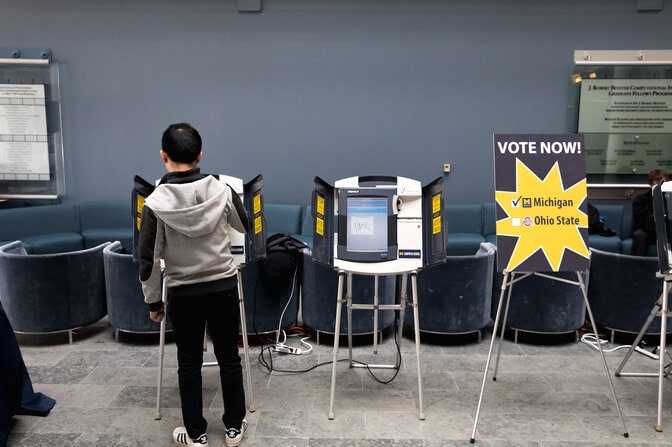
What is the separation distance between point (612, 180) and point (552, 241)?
157 inches

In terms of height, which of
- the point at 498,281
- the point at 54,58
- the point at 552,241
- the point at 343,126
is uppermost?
the point at 54,58

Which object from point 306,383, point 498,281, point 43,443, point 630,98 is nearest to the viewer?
point 43,443

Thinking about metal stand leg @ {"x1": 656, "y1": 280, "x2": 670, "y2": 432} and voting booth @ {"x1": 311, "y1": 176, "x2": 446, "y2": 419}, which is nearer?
metal stand leg @ {"x1": 656, "y1": 280, "x2": 670, "y2": 432}

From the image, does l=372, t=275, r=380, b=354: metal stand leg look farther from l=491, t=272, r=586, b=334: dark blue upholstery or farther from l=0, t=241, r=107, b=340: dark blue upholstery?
l=0, t=241, r=107, b=340: dark blue upholstery

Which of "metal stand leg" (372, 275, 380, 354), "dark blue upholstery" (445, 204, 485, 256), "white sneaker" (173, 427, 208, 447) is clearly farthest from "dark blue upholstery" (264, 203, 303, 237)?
"white sneaker" (173, 427, 208, 447)

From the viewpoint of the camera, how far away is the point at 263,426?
2713 millimetres

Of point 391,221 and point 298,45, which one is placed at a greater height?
point 298,45

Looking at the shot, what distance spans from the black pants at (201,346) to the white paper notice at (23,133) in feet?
15.0

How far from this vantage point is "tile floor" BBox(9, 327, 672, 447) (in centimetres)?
262

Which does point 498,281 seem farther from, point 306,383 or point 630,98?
point 630,98

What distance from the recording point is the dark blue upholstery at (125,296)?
142 inches

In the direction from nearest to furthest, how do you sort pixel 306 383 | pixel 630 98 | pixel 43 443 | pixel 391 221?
pixel 43 443
pixel 391 221
pixel 306 383
pixel 630 98

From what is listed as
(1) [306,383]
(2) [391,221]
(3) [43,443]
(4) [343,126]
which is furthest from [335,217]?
(4) [343,126]

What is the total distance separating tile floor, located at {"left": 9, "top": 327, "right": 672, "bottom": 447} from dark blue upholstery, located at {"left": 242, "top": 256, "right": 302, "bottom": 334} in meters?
0.22
